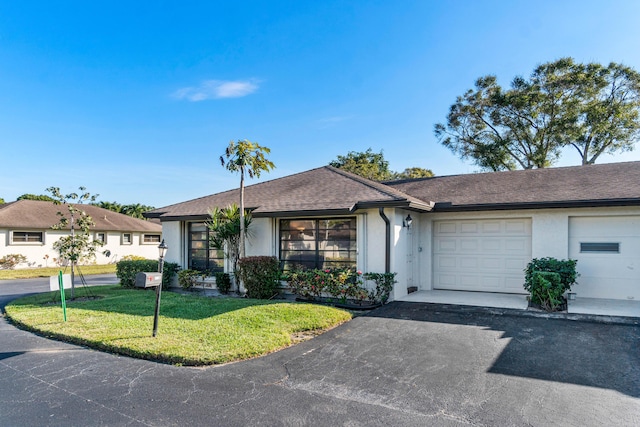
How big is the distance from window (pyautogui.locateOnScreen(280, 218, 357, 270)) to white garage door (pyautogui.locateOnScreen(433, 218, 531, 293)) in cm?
298

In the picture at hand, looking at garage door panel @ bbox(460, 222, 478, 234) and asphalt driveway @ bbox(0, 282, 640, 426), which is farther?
garage door panel @ bbox(460, 222, 478, 234)

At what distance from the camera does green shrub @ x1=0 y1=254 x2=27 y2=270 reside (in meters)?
20.4

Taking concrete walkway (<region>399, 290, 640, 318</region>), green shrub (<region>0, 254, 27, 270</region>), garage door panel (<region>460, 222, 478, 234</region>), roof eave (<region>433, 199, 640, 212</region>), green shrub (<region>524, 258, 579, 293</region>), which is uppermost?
roof eave (<region>433, 199, 640, 212</region>)

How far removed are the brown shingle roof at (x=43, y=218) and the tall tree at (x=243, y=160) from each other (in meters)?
17.9

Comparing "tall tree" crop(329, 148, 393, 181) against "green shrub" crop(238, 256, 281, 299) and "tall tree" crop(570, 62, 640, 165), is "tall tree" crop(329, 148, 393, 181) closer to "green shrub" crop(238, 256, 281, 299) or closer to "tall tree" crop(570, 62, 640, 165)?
"tall tree" crop(570, 62, 640, 165)

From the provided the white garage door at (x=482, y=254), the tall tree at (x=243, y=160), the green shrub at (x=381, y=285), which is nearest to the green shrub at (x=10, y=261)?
the tall tree at (x=243, y=160)

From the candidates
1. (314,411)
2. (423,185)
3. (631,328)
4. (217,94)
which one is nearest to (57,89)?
(217,94)

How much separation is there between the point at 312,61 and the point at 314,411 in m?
13.2

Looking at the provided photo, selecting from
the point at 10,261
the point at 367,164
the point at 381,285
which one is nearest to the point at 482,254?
the point at 381,285

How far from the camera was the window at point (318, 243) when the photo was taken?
387 inches

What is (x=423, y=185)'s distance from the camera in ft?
42.9

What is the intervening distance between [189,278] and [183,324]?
502cm

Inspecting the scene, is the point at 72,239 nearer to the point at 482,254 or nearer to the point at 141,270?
the point at 141,270

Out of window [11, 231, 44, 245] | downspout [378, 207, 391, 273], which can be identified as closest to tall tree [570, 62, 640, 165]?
downspout [378, 207, 391, 273]
